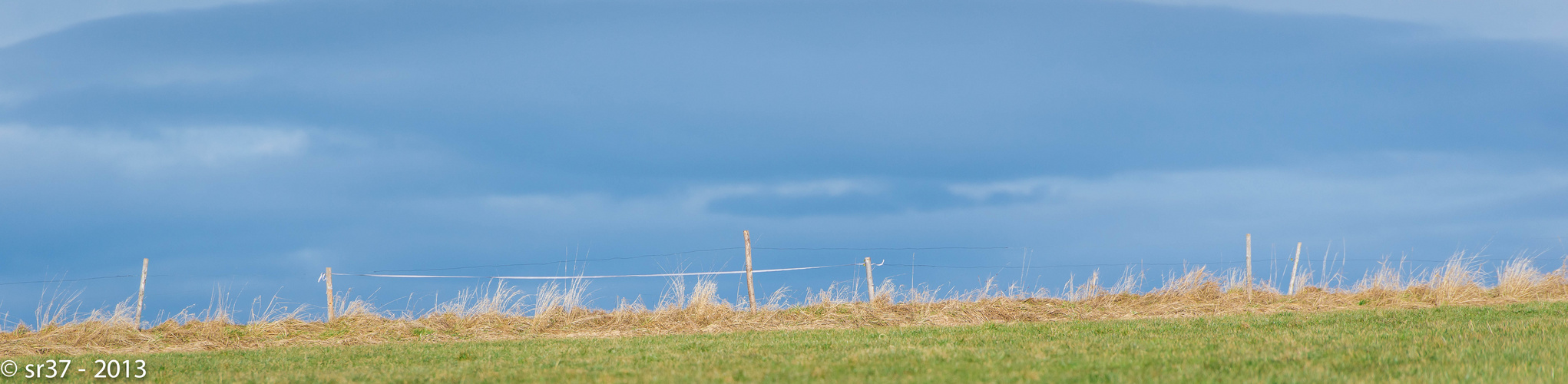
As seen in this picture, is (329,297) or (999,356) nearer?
(999,356)

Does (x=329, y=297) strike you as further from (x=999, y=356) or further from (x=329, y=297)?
(x=999, y=356)

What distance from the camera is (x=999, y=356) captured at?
7941mm

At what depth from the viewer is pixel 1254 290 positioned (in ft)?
58.2

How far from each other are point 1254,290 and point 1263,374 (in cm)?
1231

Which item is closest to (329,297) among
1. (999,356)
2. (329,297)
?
(329,297)

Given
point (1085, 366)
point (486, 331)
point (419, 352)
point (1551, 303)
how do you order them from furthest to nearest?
point (1551, 303)
point (486, 331)
point (419, 352)
point (1085, 366)

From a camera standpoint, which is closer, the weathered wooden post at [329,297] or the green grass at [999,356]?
the green grass at [999,356]

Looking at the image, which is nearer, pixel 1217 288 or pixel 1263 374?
pixel 1263 374

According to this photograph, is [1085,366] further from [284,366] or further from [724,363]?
[284,366]

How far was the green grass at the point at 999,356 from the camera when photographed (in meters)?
6.75

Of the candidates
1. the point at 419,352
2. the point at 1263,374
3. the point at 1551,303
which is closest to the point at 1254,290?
the point at 1551,303

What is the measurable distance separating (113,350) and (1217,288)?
53.5 ft

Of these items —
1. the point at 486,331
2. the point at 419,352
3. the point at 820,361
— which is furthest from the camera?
the point at 486,331

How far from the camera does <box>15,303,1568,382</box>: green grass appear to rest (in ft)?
22.1
